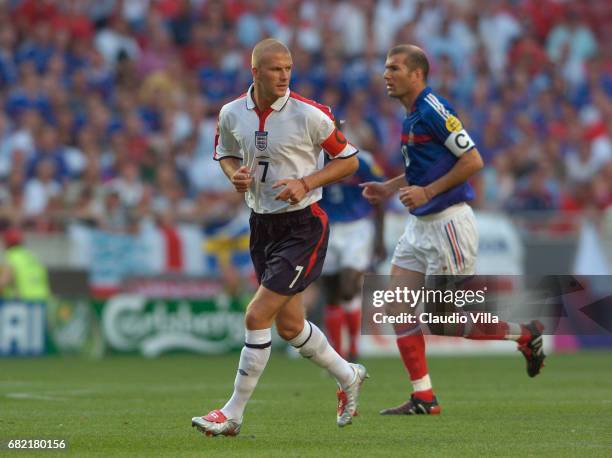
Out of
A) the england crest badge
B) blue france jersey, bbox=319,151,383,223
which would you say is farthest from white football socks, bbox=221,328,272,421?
blue france jersey, bbox=319,151,383,223

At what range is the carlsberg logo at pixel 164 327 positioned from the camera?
1906cm

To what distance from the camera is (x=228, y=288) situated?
19.6 m

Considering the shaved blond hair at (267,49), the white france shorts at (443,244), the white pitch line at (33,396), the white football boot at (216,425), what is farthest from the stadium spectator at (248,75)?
the white football boot at (216,425)

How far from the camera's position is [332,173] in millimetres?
8320

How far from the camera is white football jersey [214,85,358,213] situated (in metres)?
8.35

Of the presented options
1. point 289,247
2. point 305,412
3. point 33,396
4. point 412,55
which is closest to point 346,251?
point 33,396

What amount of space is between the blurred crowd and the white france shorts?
7396 millimetres

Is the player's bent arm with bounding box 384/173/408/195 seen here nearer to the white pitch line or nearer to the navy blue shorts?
the navy blue shorts

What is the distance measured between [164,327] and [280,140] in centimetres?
1128

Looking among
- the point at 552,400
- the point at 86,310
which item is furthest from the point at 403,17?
the point at 552,400

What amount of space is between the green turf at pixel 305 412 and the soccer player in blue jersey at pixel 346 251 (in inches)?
23.3

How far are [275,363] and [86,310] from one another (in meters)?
2.99

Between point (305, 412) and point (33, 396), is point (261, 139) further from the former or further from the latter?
point (33, 396)

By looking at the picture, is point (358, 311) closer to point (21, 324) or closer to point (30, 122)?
point (21, 324)
